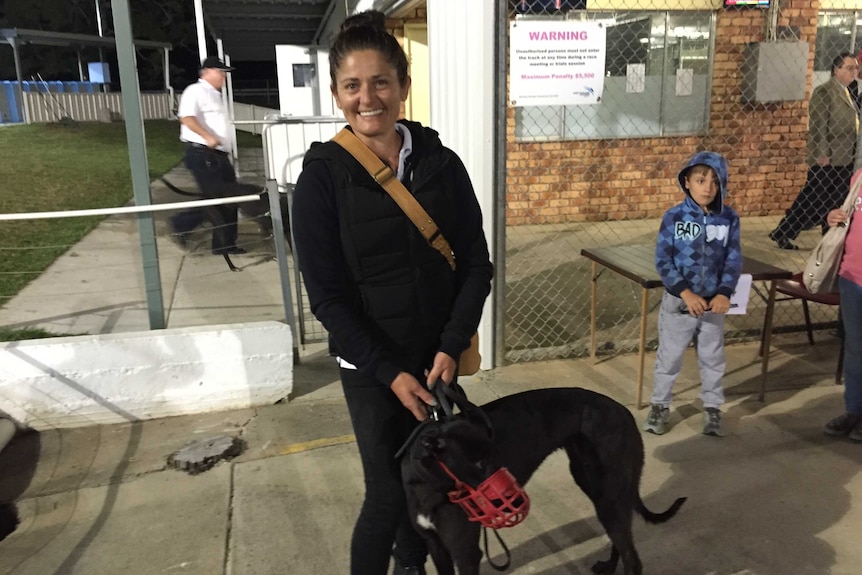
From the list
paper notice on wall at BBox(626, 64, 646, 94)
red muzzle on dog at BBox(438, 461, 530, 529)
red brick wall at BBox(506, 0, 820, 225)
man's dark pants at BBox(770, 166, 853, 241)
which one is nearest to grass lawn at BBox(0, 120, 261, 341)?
red muzzle on dog at BBox(438, 461, 530, 529)

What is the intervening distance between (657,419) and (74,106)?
1078 inches

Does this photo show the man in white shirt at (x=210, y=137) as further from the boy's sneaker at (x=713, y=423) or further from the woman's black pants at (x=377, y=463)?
the woman's black pants at (x=377, y=463)

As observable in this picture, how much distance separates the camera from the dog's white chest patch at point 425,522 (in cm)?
196

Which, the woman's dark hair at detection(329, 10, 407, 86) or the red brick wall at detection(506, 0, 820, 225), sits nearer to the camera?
the woman's dark hair at detection(329, 10, 407, 86)

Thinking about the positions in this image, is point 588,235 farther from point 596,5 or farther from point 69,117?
point 69,117

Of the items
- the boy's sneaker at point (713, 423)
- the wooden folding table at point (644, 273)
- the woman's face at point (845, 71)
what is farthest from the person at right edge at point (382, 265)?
the woman's face at point (845, 71)

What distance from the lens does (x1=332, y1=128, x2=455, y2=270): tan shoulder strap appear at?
6.25ft

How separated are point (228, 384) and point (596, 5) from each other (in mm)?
6385

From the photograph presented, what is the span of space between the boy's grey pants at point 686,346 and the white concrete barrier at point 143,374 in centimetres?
215

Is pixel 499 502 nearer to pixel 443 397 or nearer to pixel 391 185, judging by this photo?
pixel 443 397

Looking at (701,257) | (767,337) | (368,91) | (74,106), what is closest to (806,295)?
(767,337)

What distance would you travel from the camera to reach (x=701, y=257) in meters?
3.36

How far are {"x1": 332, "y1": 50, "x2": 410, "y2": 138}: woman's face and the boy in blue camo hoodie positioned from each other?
1979mm

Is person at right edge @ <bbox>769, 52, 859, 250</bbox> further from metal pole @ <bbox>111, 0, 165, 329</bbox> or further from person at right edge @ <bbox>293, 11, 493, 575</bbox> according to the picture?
metal pole @ <bbox>111, 0, 165, 329</bbox>
